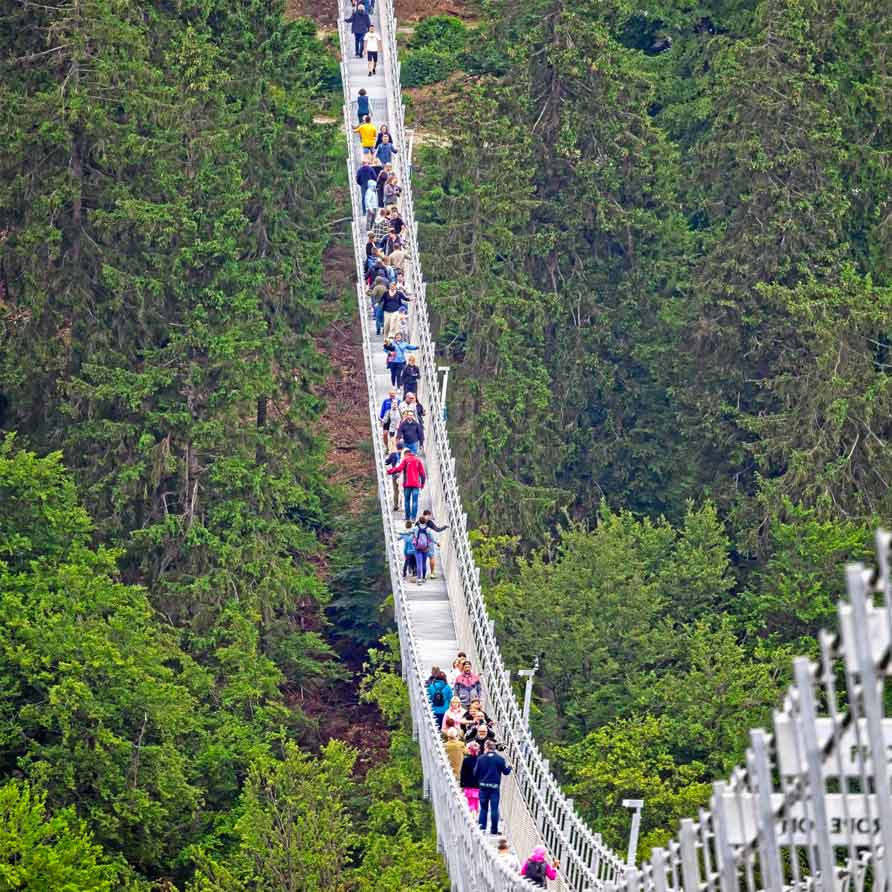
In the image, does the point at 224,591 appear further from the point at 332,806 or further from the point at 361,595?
the point at 332,806

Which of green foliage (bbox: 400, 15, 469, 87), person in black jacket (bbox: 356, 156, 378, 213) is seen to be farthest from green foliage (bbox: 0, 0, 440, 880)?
green foliage (bbox: 400, 15, 469, 87)

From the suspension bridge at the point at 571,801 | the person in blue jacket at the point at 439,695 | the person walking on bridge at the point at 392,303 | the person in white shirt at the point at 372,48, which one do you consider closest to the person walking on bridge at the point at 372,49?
the person in white shirt at the point at 372,48

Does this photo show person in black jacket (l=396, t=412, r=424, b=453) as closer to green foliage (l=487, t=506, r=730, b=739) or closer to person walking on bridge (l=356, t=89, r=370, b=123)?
green foliage (l=487, t=506, r=730, b=739)

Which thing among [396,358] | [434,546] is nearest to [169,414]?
[396,358]

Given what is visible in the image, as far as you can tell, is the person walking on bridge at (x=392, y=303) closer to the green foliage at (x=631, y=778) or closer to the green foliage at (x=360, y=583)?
the green foliage at (x=631, y=778)

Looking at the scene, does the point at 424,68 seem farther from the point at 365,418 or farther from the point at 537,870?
the point at 537,870

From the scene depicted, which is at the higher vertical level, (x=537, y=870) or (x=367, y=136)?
(x=367, y=136)
